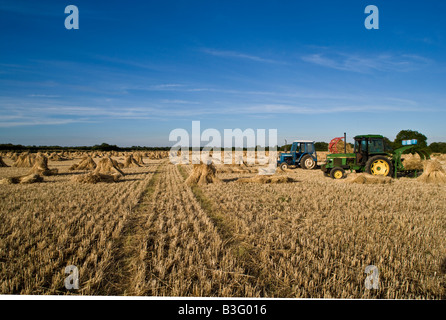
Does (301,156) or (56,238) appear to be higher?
(301,156)

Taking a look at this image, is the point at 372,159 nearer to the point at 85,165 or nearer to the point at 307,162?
the point at 307,162

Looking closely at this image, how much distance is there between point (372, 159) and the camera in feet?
44.5

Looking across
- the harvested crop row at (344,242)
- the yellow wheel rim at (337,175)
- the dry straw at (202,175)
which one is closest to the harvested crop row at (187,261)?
the harvested crop row at (344,242)

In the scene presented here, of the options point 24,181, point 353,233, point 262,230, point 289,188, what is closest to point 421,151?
point 289,188

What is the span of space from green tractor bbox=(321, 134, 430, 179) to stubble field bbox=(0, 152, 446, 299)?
6.05 m

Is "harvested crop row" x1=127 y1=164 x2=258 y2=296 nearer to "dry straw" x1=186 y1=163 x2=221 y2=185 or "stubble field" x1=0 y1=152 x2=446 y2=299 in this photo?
"stubble field" x1=0 y1=152 x2=446 y2=299

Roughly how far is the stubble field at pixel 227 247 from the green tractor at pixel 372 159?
19.8 feet

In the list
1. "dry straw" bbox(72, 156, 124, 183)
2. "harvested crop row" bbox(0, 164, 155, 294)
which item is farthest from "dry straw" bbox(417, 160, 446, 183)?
"dry straw" bbox(72, 156, 124, 183)

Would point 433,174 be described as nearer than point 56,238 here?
No

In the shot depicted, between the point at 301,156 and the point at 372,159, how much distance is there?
7025mm

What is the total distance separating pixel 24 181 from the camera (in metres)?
11.8

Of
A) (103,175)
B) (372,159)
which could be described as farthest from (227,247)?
(372,159)

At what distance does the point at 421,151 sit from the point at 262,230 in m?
13.9
